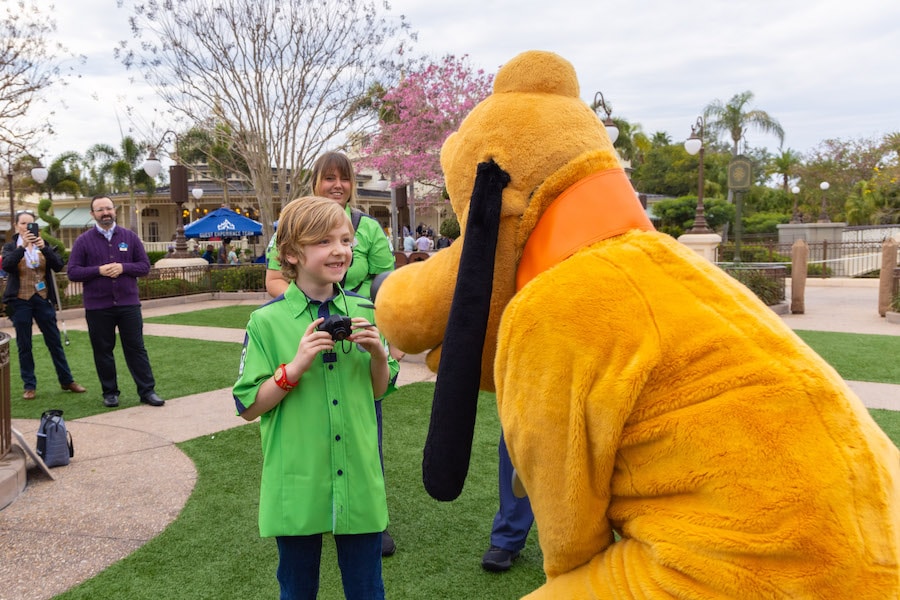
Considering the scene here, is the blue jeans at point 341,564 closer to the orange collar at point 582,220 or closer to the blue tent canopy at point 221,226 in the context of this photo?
the orange collar at point 582,220

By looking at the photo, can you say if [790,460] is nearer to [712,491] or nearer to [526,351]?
[712,491]

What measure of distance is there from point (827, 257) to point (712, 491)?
29.6m

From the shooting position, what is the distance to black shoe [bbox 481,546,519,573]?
3477mm

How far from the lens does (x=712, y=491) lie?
1.23m

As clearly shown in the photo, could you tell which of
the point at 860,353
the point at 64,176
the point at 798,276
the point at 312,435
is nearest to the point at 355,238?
the point at 312,435

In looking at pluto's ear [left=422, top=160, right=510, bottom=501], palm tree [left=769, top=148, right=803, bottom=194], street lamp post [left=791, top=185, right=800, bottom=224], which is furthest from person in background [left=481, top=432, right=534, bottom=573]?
palm tree [left=769, top=148, right=803, bottom=194]

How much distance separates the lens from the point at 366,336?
2295mm

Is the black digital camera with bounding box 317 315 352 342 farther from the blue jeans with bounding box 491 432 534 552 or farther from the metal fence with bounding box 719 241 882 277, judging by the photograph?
the metal fence with bounding box 719 241 882 277

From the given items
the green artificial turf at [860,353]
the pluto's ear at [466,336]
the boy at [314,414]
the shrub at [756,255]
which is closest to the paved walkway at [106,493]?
the green artificial turf at [860,353]

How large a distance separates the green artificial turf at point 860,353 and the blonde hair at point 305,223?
21.8ft

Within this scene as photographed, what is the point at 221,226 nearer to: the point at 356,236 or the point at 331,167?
the point at 331,167

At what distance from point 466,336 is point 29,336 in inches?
312

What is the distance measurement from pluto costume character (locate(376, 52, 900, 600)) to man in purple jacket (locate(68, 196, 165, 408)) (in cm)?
642

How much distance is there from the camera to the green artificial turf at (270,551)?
335cm
